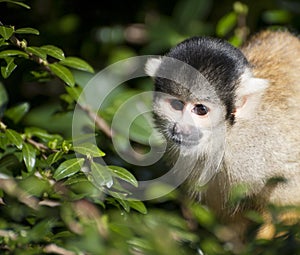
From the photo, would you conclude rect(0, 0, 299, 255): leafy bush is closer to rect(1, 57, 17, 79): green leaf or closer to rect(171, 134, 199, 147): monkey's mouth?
rect(1, 57, 17, 79): green leaf

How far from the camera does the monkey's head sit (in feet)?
8.32

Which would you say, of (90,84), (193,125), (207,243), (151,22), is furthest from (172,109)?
(151,22)

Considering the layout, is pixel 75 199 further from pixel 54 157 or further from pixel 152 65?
pixel 152 65

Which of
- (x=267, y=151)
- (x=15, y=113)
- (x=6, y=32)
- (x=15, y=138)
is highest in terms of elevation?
(x=6, y=32)

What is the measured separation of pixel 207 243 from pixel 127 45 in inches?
90.5

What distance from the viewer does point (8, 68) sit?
2357 millimetres

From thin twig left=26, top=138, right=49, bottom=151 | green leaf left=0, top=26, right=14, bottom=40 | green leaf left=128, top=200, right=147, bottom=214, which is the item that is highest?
green leaf left=0, top=26, right=14, bottom=40

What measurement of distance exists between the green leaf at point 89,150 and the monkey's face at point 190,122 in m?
0.38

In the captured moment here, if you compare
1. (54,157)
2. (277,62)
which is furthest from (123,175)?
(277,62)

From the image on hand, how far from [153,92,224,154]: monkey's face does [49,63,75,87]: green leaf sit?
0.38m

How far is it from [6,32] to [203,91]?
74cm

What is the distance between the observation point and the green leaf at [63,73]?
2.46 m

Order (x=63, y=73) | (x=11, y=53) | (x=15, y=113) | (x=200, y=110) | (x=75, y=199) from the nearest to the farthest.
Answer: (x=75, y=199) < (x=11, y=53) < (x=63, y=73) < (x=200, y=110) < (x=15, y=113)

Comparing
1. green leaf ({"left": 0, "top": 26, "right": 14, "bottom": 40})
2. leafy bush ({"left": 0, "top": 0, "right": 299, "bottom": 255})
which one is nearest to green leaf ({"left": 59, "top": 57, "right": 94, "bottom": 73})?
leafy bush ({"left": 0, "top": 0, "right": 299, "bottom": 255})
